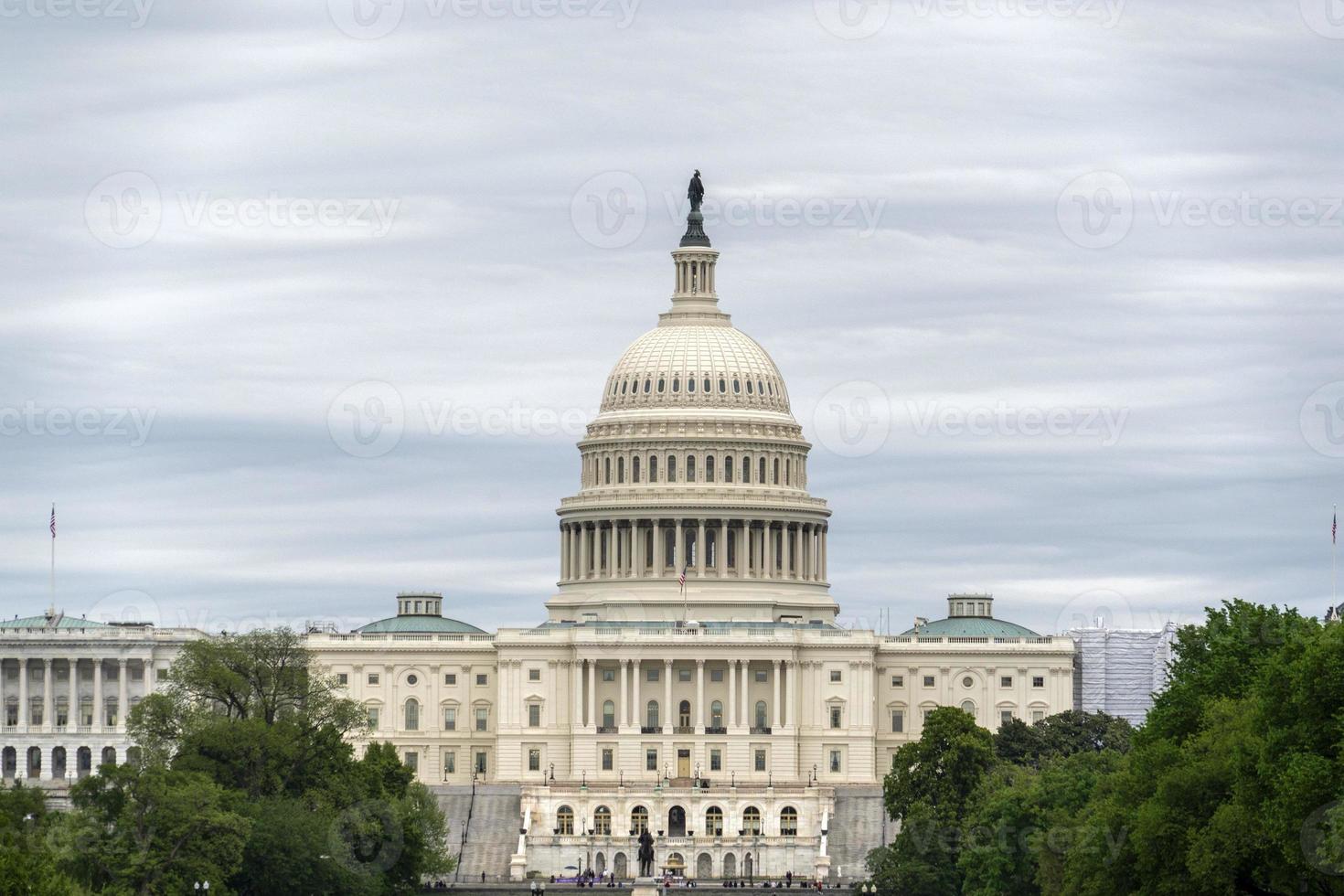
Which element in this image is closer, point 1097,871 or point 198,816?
point 1097,871

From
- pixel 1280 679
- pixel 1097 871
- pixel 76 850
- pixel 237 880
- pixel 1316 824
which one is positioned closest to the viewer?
pixel 1316 824

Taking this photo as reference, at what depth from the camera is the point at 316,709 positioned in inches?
7249

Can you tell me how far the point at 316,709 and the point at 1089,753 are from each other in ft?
127

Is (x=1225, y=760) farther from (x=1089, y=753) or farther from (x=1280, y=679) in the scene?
(x=1089, y=753)

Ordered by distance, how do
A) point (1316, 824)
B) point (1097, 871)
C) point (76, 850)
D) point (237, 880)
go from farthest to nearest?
point (237, 880)
point (76, 850)
point (1097, 871)
point (1316, 824)

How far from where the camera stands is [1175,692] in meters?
149

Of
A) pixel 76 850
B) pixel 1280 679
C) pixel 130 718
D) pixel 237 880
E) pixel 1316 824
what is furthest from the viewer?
pixel 130 718

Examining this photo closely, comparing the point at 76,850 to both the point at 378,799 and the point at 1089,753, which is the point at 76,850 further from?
the point at 1089,753

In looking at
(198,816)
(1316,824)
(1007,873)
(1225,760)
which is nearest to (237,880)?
(198,816)

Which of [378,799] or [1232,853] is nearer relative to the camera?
[1232,853]

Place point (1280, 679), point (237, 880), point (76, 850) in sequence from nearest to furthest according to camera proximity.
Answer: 1. point (1280, 679)
2. point (76, 850)
3. point (237, 880)

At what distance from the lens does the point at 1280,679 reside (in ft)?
414

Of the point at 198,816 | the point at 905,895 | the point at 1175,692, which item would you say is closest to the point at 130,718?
the point at 198,816

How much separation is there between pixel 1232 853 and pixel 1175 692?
22.5 m
